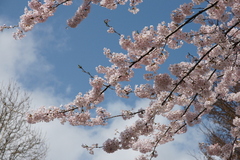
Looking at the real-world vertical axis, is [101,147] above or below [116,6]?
below

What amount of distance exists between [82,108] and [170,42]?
160cm

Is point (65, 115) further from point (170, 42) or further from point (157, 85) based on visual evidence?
point (170, 42)

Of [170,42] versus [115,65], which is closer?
[115,65]

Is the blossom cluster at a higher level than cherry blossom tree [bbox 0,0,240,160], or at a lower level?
higher

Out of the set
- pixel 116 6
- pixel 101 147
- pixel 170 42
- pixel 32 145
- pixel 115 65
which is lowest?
pixel 101 147

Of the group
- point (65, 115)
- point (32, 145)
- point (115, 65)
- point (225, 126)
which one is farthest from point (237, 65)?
point (32, 145)

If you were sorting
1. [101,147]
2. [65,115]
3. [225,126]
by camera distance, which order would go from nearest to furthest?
[101,147] < [65,115] < [225,126]

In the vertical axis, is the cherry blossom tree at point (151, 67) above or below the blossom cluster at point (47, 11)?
below

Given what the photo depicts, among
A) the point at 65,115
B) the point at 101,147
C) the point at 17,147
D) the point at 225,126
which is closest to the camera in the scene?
the point at 101,147

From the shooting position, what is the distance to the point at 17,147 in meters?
11.9

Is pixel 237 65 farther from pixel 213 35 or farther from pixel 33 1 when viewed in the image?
pixel 33 1

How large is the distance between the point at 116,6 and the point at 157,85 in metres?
1.35

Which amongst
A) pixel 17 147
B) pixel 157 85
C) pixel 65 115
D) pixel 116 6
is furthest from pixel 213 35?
pixel 17 147

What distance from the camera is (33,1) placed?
145 inches
